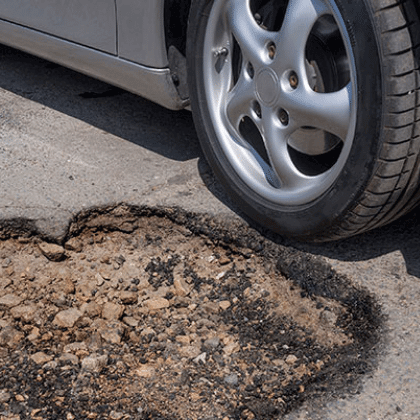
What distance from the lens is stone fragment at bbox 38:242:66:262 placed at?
2.92 meters

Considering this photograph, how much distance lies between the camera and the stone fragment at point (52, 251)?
2.92 meters

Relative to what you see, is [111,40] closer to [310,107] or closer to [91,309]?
[310,107]

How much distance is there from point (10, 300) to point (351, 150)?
1282 mm

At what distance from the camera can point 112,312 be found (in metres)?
2.66

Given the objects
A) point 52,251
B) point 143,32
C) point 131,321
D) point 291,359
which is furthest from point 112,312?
point 143,32

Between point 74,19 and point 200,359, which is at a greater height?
point 74,19

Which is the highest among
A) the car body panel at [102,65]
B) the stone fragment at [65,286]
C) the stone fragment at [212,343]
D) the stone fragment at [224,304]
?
the car body panel at [102,65]

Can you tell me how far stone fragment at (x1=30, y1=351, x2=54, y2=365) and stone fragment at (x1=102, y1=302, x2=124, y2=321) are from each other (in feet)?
0.89

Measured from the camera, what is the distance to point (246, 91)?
109 inches

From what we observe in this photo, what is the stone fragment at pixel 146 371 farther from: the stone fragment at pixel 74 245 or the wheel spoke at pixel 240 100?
the wheel spoke at pixel 240 100

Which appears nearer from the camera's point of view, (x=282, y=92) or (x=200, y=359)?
(x=200, y=359)

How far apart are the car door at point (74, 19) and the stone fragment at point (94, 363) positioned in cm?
132

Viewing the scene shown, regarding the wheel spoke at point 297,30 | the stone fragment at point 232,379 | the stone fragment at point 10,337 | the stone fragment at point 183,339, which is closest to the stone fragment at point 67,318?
the stone fragment at point 10,337

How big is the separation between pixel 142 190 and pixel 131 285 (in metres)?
0.51
